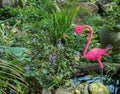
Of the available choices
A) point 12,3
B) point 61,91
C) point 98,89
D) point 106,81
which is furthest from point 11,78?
point 12,3

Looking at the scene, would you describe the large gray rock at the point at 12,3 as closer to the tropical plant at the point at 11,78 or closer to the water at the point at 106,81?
the water at the point at 106,81

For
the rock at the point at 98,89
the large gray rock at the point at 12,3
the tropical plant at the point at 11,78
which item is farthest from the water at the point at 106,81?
the large gray rock at the point at 12,3

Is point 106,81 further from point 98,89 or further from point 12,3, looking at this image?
point 12,3

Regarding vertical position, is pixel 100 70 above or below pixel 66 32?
below

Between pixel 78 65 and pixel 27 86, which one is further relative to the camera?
pixel 78 65

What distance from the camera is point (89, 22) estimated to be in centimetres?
627

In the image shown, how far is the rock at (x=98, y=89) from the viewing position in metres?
3.24

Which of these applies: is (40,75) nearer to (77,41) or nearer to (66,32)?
(77,41)

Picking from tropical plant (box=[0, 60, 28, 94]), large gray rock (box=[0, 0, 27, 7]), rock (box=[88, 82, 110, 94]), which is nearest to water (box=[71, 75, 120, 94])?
rock (box=[88, 82, 110, 94])

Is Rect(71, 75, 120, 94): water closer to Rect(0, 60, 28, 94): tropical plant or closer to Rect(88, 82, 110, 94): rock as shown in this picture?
Rect(88, 82, 110, 94): rock

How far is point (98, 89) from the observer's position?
10.7 ft

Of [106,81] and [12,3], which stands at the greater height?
[12,3]

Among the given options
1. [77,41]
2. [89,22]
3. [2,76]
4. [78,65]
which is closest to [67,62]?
[78,65]

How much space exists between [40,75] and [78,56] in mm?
570
